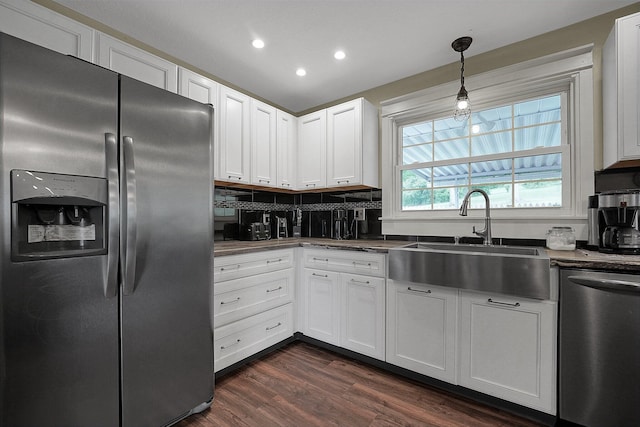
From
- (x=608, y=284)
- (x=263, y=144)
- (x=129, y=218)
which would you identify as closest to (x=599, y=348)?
(x=608, y=284)

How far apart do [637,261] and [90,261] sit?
2560 mm

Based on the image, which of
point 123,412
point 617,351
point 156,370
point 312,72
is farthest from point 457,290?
point 312,72

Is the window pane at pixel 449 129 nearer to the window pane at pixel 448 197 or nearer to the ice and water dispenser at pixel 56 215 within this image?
the window pane at pixel 448 197

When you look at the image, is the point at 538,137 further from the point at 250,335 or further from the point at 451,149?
the point at 250,335

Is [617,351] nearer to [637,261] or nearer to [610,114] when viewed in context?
[637,261]

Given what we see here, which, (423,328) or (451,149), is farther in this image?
(451,149)

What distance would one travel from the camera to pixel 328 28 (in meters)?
2.07

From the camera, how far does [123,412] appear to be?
53.9 inches

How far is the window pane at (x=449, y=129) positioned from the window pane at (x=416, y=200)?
523 millimetres

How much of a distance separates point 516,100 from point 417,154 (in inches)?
34.1

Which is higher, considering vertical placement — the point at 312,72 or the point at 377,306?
the point at 312,72

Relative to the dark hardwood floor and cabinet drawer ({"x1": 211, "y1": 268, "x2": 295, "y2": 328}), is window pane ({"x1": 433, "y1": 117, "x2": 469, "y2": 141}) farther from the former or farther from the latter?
the dark hardwood floor

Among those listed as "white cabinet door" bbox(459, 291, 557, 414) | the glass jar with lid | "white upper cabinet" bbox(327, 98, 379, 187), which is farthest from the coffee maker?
"white upper cabinet" bbox(327, 98, 379, 187)

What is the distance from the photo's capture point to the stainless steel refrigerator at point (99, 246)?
1104 mm
